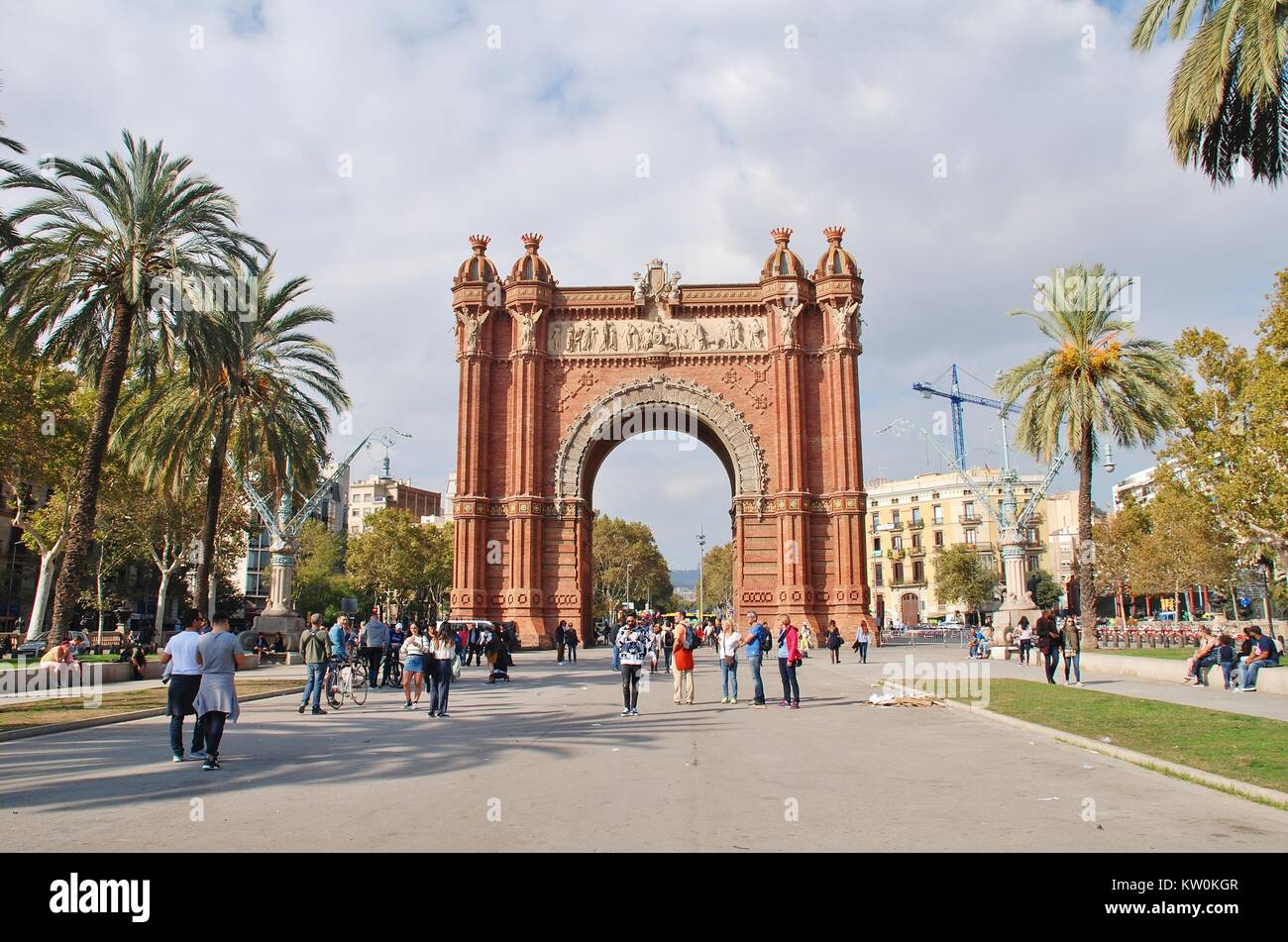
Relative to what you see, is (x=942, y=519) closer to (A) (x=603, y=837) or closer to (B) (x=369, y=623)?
(B) (x=369, y=623)

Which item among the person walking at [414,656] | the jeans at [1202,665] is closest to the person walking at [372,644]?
the person walking at [414,656]

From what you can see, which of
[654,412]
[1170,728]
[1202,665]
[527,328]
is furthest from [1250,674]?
[527,328]

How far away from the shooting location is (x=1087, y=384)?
29.1m

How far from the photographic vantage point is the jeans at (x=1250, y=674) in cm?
1838

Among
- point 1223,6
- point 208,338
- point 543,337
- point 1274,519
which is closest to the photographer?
point 1223,6

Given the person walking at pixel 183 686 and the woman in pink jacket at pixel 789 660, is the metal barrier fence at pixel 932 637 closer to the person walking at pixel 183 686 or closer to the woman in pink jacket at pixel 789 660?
the woman in pink jacket at pixel 789 660

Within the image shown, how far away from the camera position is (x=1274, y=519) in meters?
26.6

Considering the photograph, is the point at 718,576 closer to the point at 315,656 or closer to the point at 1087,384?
the point at 1087,384

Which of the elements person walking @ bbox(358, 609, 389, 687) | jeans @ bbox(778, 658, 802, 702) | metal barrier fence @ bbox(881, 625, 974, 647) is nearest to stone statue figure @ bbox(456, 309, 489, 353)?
person walking @ bbox(358, 609, 389, 687)

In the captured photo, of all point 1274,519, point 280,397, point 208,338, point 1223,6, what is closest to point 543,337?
point 280,397

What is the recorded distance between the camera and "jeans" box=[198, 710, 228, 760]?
968 centimetres

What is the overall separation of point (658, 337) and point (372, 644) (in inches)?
950

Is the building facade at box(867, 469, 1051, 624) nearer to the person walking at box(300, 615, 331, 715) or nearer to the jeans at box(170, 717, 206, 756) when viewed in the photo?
the person walking at box(300, 615, 331, 715)

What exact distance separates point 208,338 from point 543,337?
2273cm
